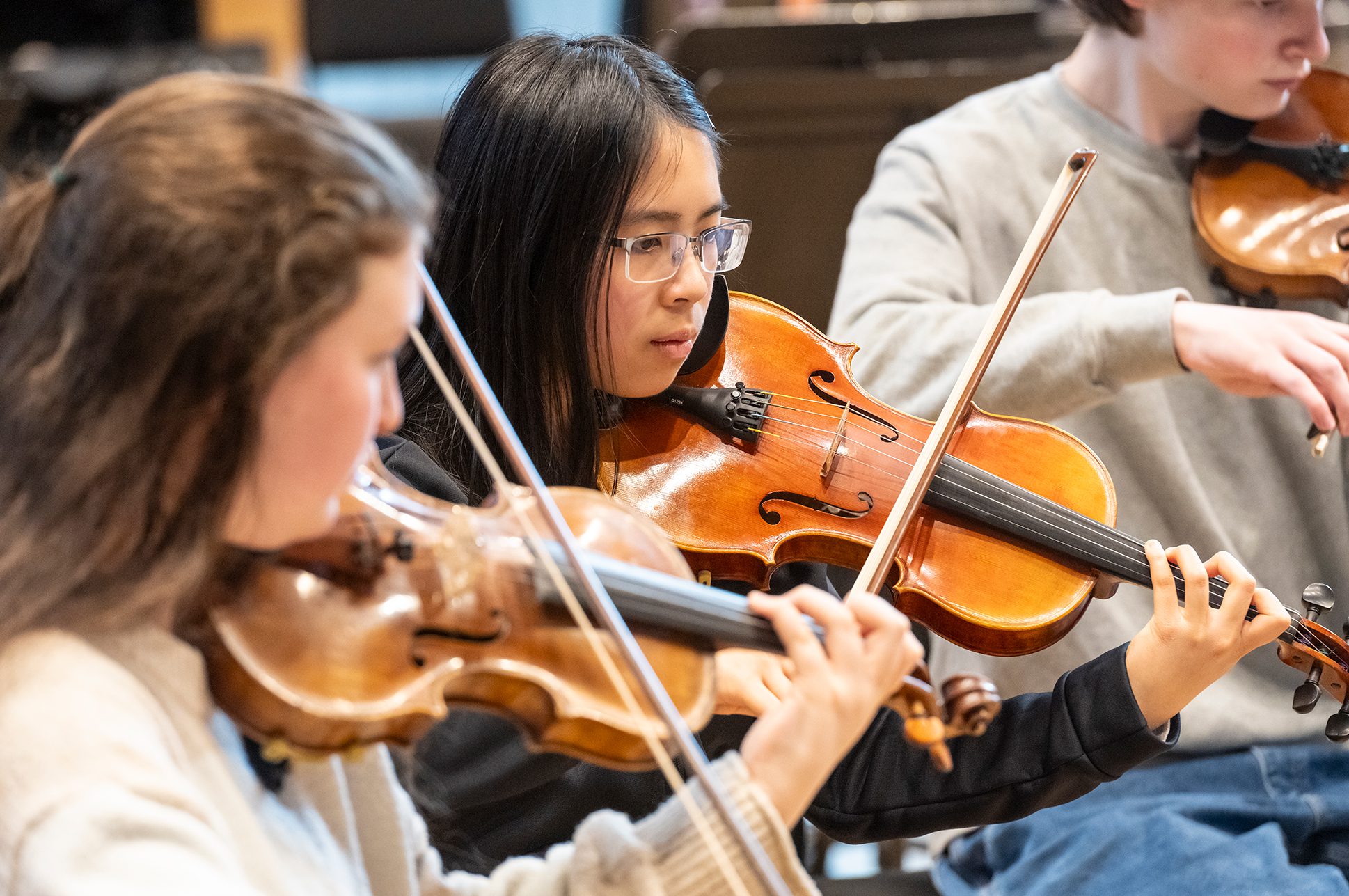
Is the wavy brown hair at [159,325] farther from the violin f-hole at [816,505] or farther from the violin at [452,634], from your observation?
the violin f-hole at [816,505]

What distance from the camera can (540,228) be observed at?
40.6 inches

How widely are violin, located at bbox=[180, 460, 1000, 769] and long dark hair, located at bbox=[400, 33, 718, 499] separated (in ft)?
0.82

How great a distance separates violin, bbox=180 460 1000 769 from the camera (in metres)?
0.64

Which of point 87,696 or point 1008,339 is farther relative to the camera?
point 1008,339

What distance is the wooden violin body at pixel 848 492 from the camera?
3.40 feet

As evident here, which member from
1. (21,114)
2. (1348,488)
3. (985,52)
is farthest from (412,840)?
(21,114)

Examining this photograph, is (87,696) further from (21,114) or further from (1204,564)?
(21,114)

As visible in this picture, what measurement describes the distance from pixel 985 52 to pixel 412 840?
6.12ft

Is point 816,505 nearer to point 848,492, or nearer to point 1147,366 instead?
point 848,492

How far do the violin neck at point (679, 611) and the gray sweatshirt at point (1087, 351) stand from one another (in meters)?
0.60

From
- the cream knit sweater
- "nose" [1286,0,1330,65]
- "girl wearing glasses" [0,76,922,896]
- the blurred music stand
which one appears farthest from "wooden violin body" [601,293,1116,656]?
the blurred music stand

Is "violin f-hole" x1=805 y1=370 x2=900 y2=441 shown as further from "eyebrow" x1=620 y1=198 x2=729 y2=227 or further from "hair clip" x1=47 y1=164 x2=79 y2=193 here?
"hair clip" x1=47 y1=164 x2=79 y2=193

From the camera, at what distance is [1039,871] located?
3.85 ft

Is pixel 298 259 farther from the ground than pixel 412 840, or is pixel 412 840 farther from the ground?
Answer: pixel 298 259
